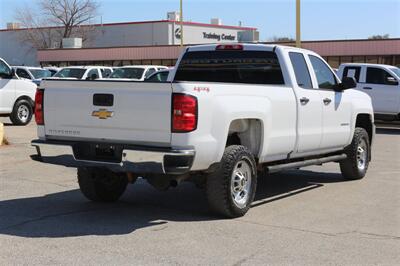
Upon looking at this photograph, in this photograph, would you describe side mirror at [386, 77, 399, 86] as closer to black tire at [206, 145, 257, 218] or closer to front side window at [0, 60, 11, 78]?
front side window at [0, 60, 11, 78]

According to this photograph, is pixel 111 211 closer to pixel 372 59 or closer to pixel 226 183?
pixel 226 183

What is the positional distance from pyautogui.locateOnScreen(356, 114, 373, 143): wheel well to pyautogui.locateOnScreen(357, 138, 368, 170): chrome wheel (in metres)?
0.45

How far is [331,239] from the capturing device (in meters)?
6.03

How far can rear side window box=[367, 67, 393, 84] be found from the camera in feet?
60.7

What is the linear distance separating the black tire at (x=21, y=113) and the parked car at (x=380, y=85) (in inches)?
383

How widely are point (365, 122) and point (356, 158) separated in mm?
1029

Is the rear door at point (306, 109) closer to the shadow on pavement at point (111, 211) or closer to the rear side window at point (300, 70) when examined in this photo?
the rear side window at point (300, 70)

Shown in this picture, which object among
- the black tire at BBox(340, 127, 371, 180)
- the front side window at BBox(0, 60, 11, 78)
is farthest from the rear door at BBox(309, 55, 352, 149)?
the front side window at BBox(0, 60, 11, 78)

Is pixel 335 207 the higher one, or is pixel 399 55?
pixel 399 55

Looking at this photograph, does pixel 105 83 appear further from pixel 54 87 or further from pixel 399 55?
pixel 399 55

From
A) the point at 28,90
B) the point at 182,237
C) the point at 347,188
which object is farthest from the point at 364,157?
the point at 28,90

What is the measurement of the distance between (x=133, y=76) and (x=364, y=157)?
15.5 metres

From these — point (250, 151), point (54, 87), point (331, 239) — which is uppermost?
point (54, 87)

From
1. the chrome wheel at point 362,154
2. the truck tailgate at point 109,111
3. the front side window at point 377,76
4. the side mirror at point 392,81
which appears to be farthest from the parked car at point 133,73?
the truck tailgate at point 109,111
